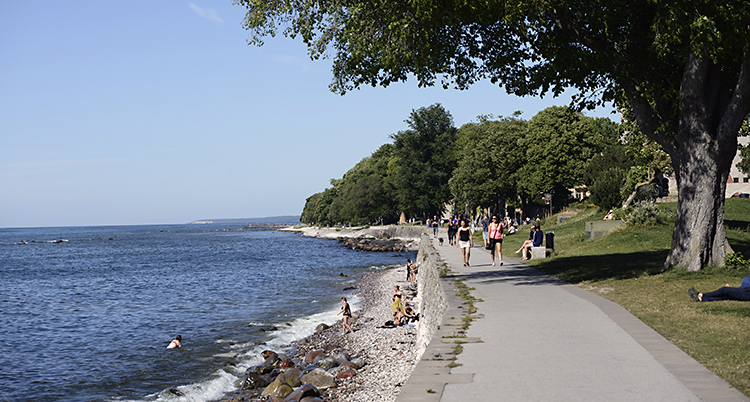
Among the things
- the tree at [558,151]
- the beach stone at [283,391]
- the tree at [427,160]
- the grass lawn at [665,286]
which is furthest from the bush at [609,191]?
the tree at [427,160]

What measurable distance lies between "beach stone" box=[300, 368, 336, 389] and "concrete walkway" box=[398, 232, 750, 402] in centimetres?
294

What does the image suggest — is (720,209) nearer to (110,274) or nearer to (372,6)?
(372,6)

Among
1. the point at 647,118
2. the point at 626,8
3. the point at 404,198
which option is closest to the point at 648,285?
the point at 647,118

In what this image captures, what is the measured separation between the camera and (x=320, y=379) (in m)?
11.7

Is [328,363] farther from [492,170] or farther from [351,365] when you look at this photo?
[492,170]

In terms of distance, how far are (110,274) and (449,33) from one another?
45.1 meters

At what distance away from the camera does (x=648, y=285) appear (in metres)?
13.4

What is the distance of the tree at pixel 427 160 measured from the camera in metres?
84.4

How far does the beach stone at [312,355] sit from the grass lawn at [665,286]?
6969 millimetres

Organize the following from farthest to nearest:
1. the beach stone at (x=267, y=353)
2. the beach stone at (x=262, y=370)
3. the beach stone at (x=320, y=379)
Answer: the beach stone at (x=267, y=353), the beach stone at (x=262, y=370), the beach stone at (x=320, y=379)

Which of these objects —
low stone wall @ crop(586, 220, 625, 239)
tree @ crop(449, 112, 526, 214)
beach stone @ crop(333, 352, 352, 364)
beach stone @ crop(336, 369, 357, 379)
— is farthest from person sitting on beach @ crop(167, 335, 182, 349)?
tree @ crop(449, 112, 526, 214)

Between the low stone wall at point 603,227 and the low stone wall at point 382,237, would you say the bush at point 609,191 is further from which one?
the low stone wall at point 382,237


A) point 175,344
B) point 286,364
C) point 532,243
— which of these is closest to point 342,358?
point 286,364

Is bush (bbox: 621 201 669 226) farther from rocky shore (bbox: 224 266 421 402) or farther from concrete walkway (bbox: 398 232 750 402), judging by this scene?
concrete walkway (bbox: 398 232 750 402)
